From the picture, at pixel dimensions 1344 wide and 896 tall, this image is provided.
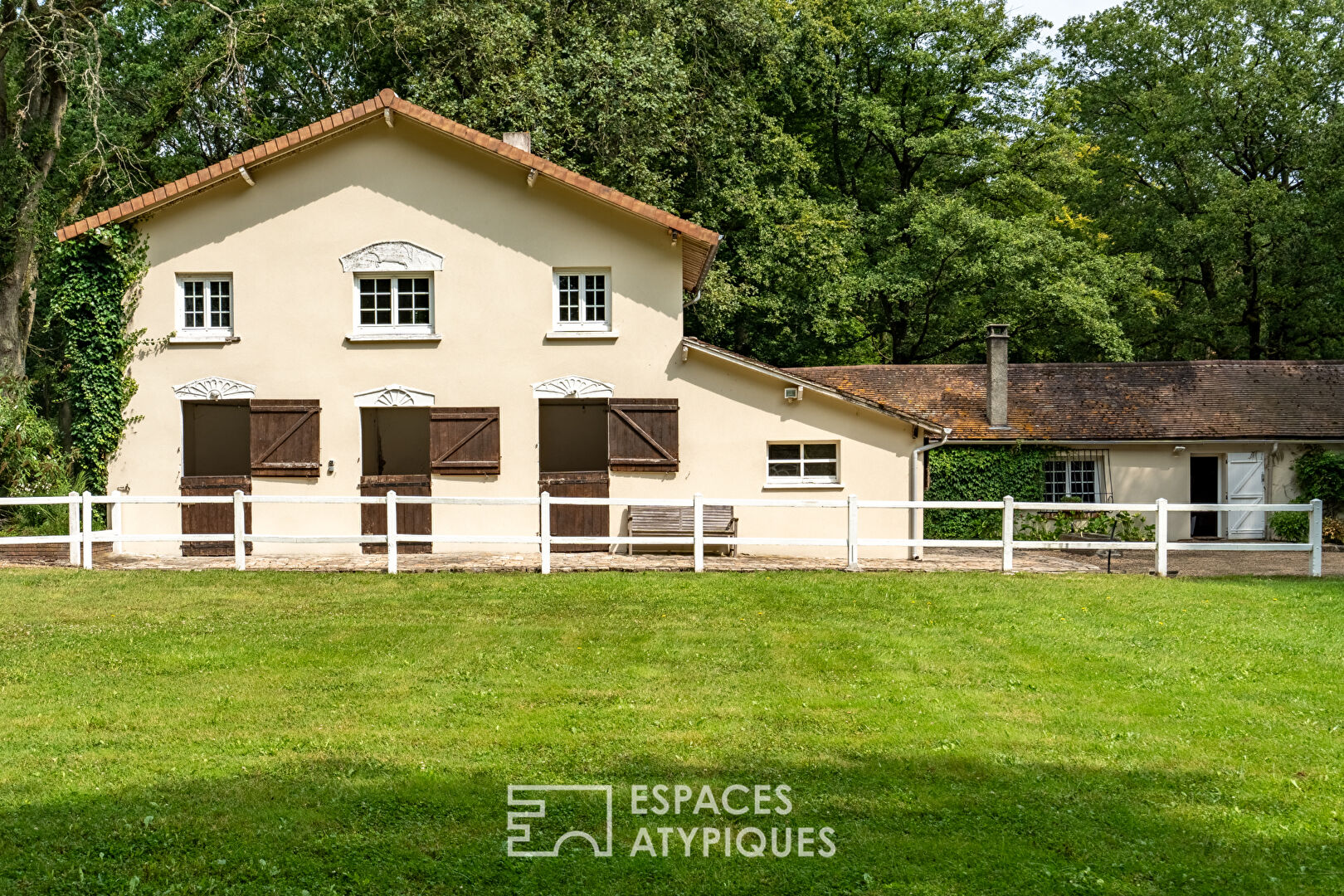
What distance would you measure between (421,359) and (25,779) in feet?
40.5

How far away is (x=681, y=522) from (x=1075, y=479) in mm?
11252

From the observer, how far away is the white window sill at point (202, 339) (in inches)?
707

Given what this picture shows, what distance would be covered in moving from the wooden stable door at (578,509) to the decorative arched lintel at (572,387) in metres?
1.26

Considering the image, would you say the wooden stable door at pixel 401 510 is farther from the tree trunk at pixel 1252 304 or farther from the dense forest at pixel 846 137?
the tree trunk at pixel 1252 304

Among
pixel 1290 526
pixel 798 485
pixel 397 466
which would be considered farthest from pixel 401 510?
pixel 1290 526

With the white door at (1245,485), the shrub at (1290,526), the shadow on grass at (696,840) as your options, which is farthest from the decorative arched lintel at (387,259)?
the shrub at (1290,526)

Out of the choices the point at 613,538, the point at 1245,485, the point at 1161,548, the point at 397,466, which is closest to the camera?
the point at 1161,548

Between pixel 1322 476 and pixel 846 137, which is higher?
pixel 846 137

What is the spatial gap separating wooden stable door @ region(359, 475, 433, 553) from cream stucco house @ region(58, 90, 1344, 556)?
42 mm

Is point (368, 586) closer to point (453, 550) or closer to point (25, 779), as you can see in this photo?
point (453, 550)

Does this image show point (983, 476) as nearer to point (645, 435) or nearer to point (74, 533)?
point (645, 435)

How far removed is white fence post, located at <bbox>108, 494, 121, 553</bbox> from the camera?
1620cm

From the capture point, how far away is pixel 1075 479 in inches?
994

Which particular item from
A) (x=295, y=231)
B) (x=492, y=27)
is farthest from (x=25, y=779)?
(x=492, y=27)
